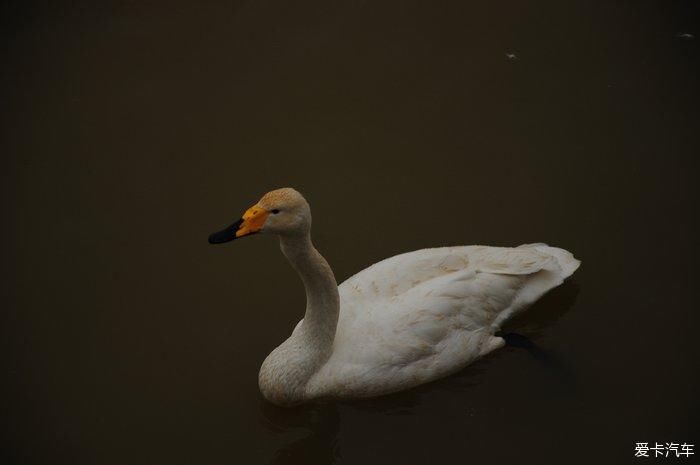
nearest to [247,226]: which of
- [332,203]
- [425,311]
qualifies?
[425,311]

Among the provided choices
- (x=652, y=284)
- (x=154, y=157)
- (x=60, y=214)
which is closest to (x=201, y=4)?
(x=154, y=157)

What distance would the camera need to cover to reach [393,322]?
19.8ft

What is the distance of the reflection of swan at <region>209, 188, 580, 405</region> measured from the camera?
19.6 feet

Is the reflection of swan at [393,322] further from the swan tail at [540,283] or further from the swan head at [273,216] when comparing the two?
the swan head at [273,216]

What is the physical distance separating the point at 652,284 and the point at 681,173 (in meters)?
1.31

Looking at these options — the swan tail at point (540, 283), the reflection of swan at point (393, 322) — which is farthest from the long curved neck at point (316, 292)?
the swan tail at point (540, 283)

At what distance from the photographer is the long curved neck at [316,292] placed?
555 cm

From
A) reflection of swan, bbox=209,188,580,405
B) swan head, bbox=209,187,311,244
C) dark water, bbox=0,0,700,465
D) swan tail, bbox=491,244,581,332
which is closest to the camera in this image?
swan head, bbox=209,187,311,244

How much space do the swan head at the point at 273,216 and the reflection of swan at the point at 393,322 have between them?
1.01 ft

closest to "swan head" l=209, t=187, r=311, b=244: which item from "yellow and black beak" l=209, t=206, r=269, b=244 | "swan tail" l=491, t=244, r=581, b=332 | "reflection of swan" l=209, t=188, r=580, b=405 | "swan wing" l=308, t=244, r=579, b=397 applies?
"yellow and black beak" l=209, t=206, r=269, b=244

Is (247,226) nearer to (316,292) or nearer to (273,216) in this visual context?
(273,216)

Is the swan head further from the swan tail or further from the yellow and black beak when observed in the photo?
the swan tail

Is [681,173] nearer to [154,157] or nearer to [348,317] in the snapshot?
[348,317]

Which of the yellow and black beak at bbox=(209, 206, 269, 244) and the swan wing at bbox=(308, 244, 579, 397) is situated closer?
the yellow and black beak at bbox=(209, 206, 269, 244)
